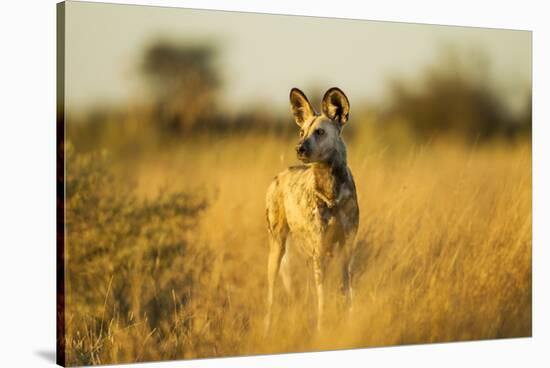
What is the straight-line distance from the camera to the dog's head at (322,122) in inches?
415

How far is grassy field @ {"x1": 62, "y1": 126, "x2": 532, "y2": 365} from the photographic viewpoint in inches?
391

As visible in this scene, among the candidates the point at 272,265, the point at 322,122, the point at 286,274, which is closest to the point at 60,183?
the point at 272,265

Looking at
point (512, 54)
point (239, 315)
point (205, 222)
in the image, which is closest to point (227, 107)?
point (205, 222)

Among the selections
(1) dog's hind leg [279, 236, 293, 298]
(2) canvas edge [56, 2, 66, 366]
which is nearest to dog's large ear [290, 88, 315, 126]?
(1) dog's hind leg [279, 236, 293, 298]

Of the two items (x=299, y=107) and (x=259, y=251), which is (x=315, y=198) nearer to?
(x=259, y=251)

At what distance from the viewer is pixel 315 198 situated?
1064 centimetres

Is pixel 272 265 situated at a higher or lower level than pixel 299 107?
lower

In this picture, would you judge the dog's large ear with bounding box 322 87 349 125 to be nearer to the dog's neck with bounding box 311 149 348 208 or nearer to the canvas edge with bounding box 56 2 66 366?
the dog's neck with bounding box 311 149 348 208

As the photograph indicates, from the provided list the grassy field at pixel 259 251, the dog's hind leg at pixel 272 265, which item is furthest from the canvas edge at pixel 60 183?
the dog's hind leg at pixel 272 265

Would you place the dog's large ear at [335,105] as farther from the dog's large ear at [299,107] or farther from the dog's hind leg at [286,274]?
the dog's hind leg at [286,274]

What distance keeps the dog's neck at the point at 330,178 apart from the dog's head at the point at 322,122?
5 centimetres

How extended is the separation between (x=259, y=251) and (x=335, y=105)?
1.37m

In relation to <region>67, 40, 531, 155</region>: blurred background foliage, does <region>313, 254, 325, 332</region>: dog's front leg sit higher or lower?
lower

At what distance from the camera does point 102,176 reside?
990cm
